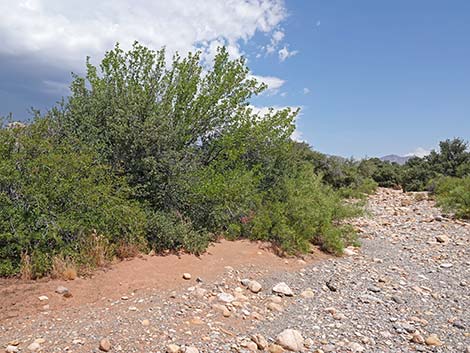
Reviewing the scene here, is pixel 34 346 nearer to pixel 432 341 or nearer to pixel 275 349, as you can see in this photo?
pixel 275 349

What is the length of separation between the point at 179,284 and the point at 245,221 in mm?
2730

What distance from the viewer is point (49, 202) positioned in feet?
18.1

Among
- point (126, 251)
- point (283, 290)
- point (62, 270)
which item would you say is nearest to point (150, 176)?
point (126, 251)

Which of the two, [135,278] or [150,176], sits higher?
[150,176]

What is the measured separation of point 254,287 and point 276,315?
785mm

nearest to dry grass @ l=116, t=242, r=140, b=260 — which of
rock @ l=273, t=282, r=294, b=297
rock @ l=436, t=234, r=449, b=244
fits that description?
rock @ l=273, t=282, r=294, b=297

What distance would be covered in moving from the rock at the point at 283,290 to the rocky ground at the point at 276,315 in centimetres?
2

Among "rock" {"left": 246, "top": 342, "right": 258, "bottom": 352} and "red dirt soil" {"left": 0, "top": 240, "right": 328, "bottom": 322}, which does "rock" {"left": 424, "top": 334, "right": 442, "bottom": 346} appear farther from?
"red dirt soil" {"left": 0, "top": 240, "right": 328, "bottom": 322}

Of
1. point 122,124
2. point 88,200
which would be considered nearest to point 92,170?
point 88,200

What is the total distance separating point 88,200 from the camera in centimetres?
576

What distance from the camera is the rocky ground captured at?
3.87 meters

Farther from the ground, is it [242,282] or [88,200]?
[88,200]

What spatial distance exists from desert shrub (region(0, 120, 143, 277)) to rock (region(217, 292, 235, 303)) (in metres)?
1.82

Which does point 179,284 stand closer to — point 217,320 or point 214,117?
point 217,320
